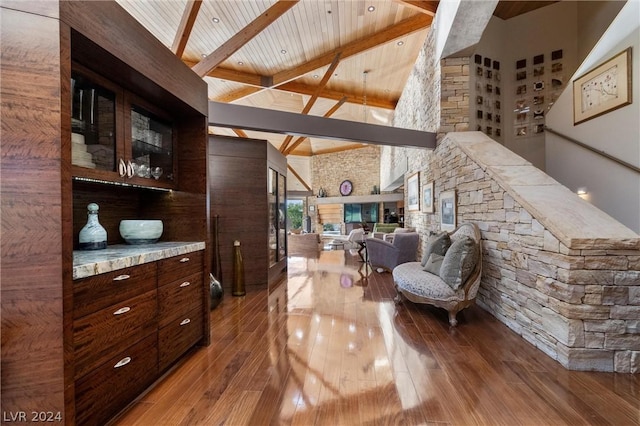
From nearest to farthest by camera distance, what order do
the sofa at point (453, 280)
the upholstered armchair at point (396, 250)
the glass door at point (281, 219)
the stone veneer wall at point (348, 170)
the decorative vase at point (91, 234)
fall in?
1. the decorative vase at point (91, 234)
2. the sofa at point (453, 280)
3. the upholstered armchair at point (396, 250)
4. the glass door at point (281, 219)
5. the stone veneer wall at point (348, 170)

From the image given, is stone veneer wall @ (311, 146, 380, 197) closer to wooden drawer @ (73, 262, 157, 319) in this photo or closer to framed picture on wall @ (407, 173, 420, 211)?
framed picture on wall @ (407, 173, 420, 211)

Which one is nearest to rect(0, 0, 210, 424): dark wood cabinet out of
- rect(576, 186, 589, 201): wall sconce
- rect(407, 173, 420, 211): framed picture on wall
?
rect(407, 173, 420, 211): framed picture on wall

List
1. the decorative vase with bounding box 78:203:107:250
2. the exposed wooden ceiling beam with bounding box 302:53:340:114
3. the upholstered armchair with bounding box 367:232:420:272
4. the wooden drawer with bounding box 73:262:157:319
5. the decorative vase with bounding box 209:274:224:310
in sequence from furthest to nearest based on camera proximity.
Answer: the exposed wooden ceiling beam with bounding box 302:53:340:114 < the upholstered armchair with bounding box 367:232:420:272 < the decorative vase with bounding box 209:274:224:310 < the decorative vase with bounding box 78:203:107:250 < the wooden drawer with bounding box 73:262:157:319

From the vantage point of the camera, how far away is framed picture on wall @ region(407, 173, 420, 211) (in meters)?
5.86

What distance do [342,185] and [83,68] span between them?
11206 millimetres

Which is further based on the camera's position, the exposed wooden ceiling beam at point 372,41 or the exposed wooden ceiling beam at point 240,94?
the exposed wooden ceiling beam at point 240,94

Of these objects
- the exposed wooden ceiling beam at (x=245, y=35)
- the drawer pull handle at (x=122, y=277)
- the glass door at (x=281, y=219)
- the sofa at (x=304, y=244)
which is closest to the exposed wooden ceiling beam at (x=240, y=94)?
the exposed wooden ceiling beam at (x=245, y=35)

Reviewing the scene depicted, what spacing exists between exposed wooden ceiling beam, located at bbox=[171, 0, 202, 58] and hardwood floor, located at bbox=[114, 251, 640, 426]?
4.22 metres

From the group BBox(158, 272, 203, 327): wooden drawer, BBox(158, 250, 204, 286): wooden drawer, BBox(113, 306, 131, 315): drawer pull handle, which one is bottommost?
BBox(158, 272, 203, 327): wooden drawer

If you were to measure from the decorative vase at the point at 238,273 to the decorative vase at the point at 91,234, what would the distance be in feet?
7.35

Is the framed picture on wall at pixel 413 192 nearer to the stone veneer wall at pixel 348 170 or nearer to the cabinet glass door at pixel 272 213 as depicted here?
the cabinet glass door at pixel 272 213

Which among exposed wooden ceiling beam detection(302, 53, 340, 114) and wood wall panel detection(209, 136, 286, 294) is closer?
wood wall panel detection(209, 136, 286, 294)

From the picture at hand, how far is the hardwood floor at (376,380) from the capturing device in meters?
1.52

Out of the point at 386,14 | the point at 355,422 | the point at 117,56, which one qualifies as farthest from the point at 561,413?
the point at 386,14
